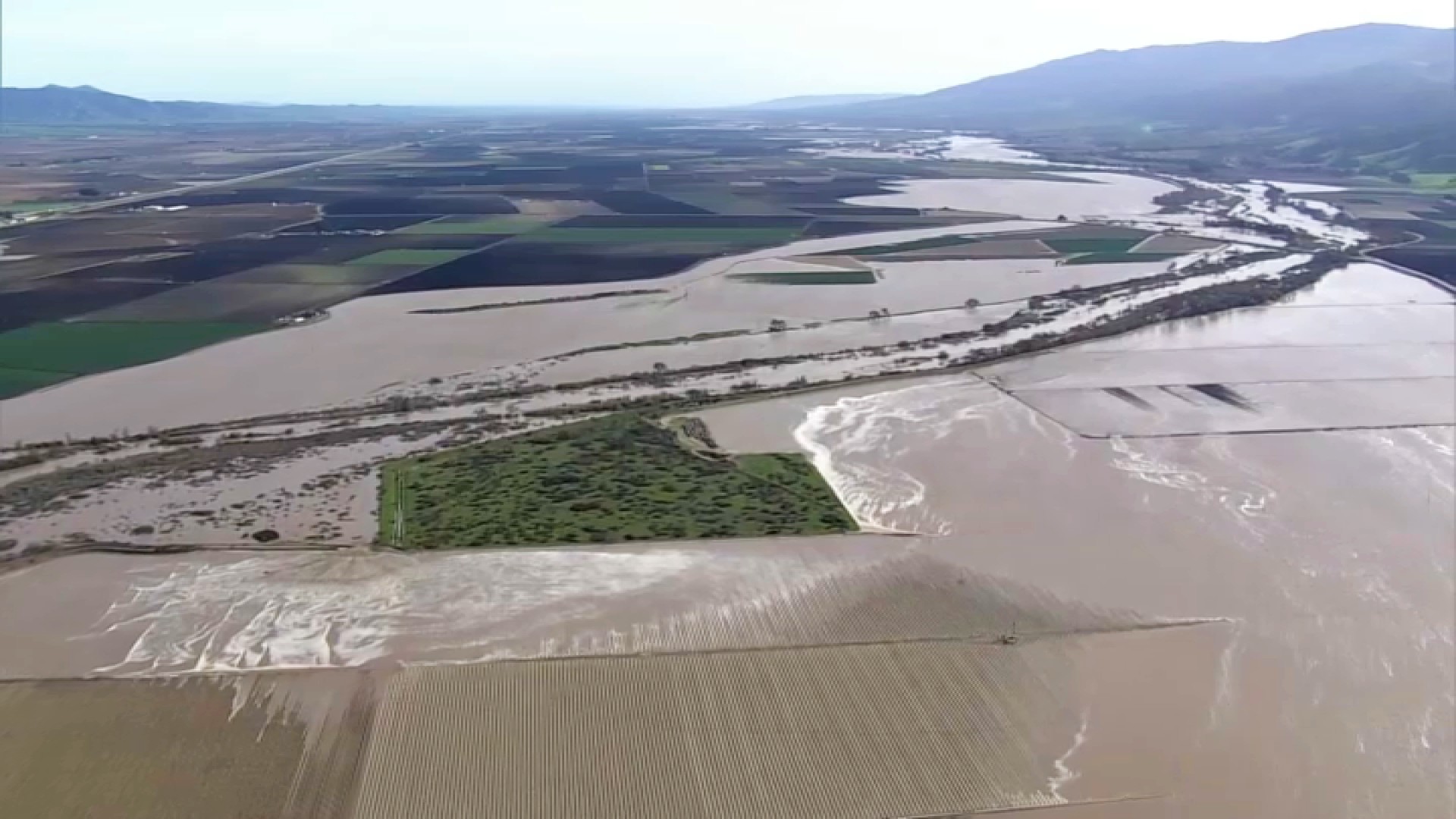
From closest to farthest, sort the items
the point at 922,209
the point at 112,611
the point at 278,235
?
the point at 112,611, the point at 278,235, the point at 922,209

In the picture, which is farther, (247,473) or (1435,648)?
(247,473)

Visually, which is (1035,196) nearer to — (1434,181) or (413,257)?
(1434,181)

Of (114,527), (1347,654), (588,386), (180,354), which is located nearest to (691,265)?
(588,386)

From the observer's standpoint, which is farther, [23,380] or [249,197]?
[249,197]

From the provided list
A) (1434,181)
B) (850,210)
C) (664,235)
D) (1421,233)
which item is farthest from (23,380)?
(1434,181)

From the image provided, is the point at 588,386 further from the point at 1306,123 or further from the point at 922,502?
the point at 1306,123
